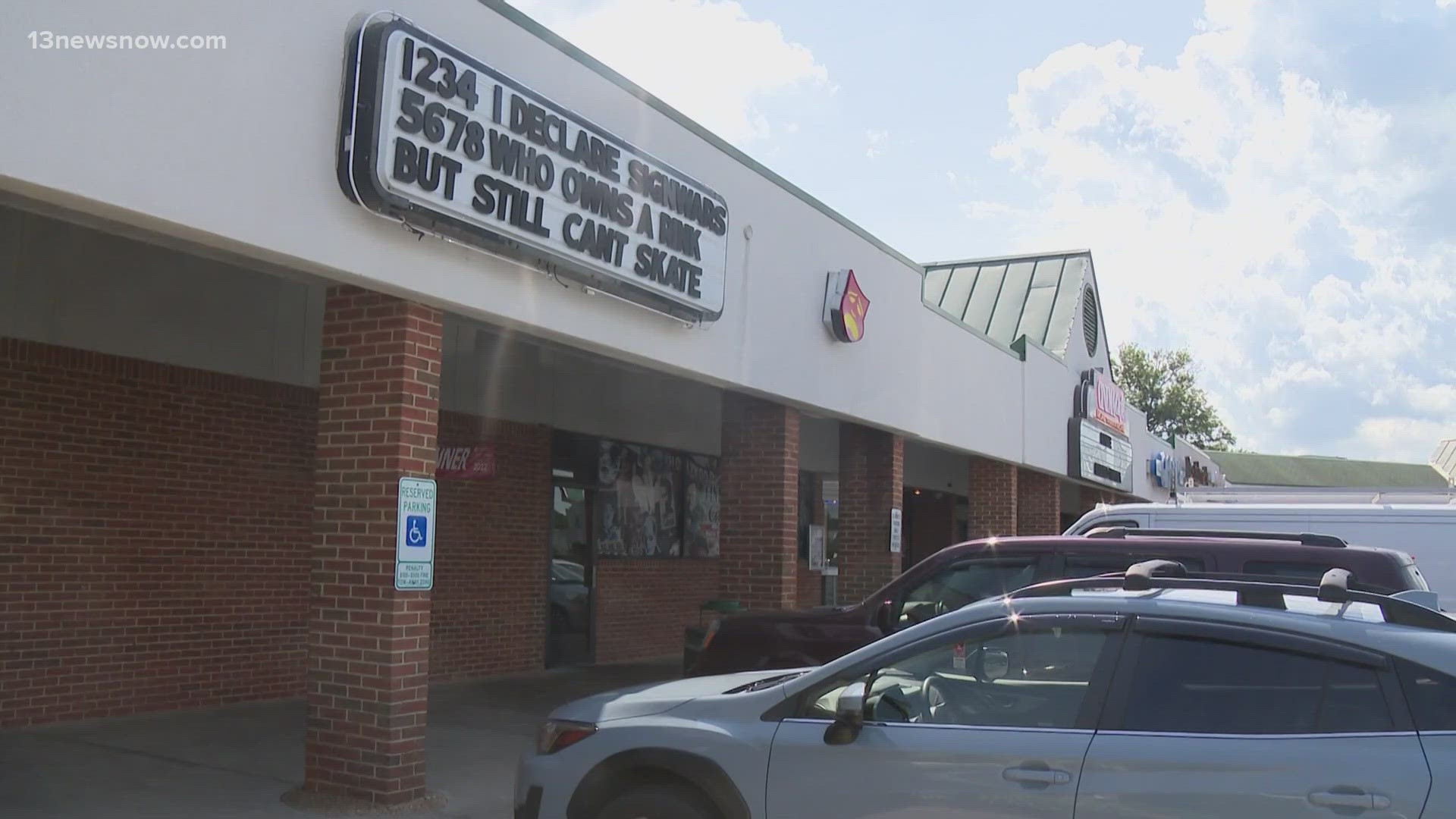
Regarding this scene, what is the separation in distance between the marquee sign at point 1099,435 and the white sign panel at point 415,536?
16768 millimetres

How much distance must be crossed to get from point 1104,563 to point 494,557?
731 centimetres

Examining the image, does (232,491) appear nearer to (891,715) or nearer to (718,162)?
(718,162)

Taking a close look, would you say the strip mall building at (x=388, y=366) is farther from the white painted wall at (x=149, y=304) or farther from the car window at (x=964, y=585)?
the car window at (x=964, y=585)

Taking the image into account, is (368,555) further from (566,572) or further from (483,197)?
(566,572)

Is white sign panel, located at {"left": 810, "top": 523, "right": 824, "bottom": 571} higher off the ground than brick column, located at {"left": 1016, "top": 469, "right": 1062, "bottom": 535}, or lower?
lower

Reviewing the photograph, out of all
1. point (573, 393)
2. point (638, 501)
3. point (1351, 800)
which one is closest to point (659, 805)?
point (1351, 800)

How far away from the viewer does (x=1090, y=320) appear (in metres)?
26.8

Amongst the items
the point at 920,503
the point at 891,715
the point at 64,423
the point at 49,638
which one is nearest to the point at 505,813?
the point at 891,715

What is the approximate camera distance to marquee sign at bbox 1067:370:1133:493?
22.8 m

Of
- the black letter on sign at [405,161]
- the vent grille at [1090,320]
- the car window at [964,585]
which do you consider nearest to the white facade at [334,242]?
the black letter on sign at [405,161]

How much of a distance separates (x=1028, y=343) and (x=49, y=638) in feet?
50.1

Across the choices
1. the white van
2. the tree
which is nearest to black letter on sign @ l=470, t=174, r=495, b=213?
the white van

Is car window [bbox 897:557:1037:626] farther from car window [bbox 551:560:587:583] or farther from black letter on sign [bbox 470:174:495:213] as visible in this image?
car window [bbox 551:560:587:583]

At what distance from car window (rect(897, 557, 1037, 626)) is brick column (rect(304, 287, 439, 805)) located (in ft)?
10.8
